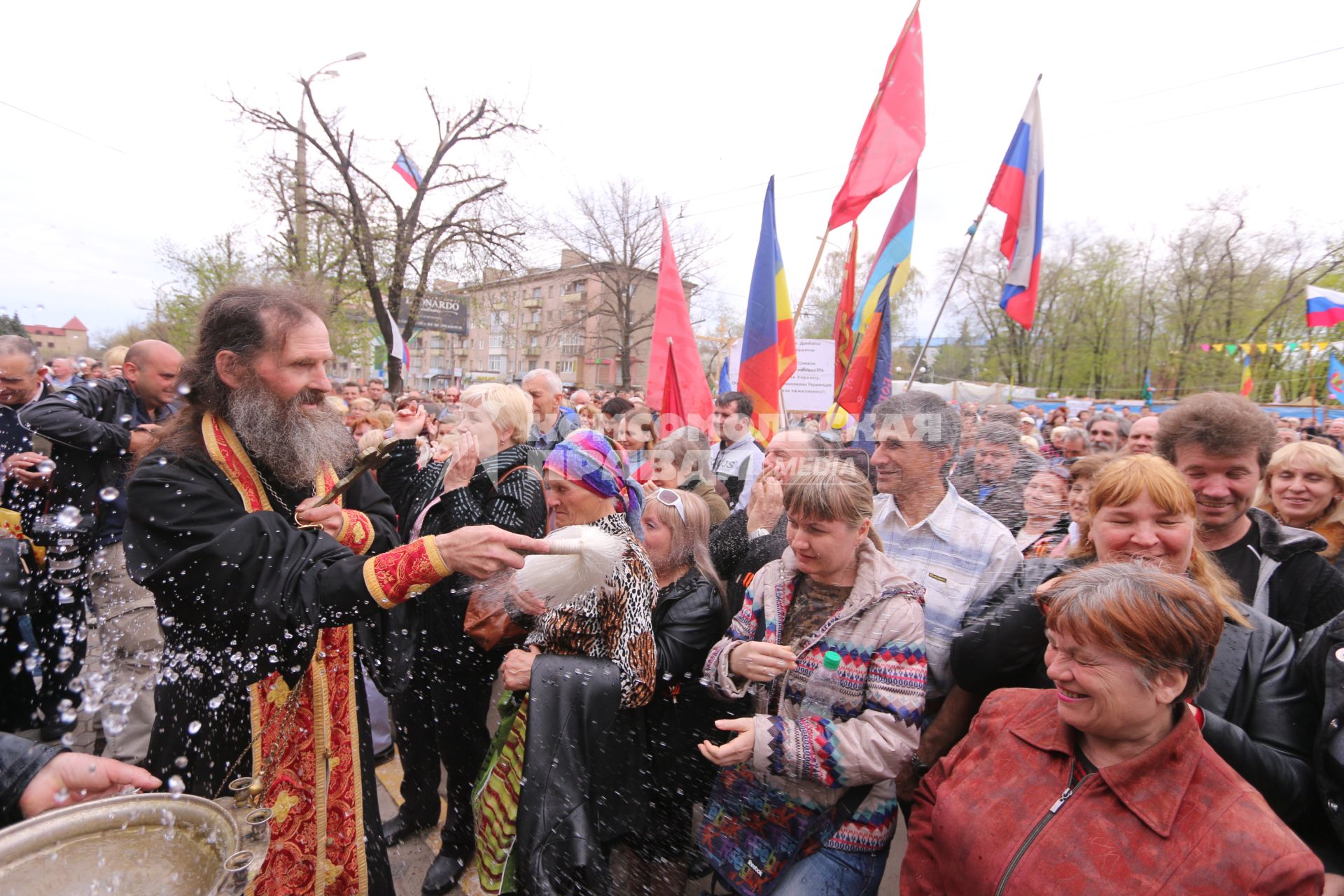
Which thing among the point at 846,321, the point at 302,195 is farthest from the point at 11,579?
the point at 302,195

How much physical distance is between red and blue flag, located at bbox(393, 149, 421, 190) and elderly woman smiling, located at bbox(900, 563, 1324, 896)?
51.6 feet

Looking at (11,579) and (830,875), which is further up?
(11,579)

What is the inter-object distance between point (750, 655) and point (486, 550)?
90cm

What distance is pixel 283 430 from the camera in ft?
7.27

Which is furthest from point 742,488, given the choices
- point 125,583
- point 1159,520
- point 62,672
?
point 62,672

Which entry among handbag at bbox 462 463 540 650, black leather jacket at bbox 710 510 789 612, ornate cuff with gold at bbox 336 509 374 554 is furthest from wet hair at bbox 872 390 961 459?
ornate cuff with gold at bbox 336 509 374 554

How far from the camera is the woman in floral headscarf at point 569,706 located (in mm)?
2299

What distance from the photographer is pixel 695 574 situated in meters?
2.88

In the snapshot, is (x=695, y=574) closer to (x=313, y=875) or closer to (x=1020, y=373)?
(x=313, y=875)

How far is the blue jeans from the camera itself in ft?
6.73

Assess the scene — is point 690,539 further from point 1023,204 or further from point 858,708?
point 1023,204

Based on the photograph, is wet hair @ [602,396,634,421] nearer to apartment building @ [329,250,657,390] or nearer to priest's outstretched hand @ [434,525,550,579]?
apartment building @ [329,250,657,390]

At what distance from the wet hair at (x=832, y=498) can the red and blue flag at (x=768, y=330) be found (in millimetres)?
2910

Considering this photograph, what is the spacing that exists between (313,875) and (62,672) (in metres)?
3.62
